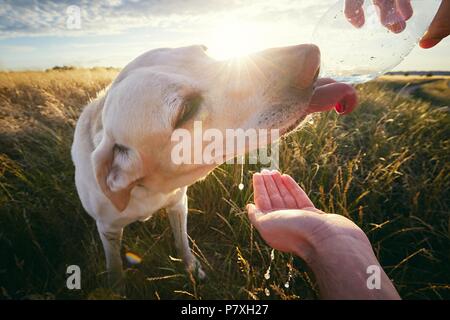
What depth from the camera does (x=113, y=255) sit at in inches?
110

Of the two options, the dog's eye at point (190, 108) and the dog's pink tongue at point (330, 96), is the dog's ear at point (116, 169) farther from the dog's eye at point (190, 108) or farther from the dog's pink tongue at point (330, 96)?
the dog's pink tongue at point (330, 96)

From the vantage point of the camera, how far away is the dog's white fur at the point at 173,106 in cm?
189

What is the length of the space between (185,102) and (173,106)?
0.29ft

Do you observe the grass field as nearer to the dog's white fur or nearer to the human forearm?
the human forearm

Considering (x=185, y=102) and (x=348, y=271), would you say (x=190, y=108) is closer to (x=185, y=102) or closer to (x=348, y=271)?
(x=185, y=102)

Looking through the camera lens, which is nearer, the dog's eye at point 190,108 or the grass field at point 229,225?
the dog's eye at point 190,108

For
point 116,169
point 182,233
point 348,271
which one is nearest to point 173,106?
point 116,169

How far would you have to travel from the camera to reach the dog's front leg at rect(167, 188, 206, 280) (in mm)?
2861

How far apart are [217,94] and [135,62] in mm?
656

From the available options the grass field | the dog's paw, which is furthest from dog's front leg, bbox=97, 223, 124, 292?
the dog's paw

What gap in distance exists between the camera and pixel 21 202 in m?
3.34

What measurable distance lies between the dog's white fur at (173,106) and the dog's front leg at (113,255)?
289 millimetres

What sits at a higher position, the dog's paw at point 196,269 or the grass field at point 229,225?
the grass field at point 229,225

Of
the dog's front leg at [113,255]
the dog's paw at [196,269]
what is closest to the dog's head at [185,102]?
the dog's front leg at [113,255]
